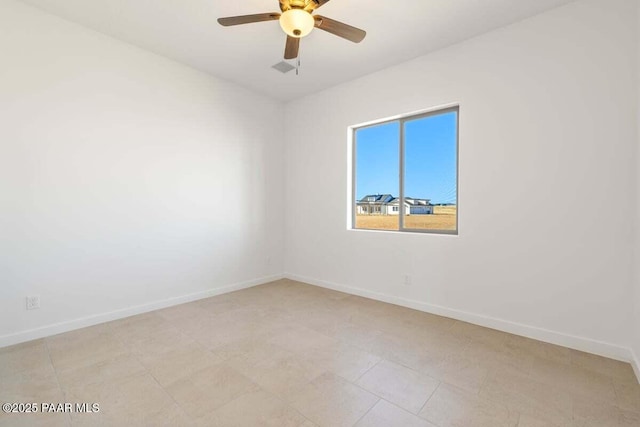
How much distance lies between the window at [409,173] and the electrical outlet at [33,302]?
3512mm

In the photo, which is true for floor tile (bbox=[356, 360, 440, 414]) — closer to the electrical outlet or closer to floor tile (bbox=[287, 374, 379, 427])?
floor tile (bbox=[287, 374, 379, 427])

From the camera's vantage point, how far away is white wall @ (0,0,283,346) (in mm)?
2518

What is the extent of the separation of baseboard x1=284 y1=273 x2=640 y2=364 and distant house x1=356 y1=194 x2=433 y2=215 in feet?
3.54

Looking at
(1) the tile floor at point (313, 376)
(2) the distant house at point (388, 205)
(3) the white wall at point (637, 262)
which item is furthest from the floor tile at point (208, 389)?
(3) the white wall at point (637, 262)

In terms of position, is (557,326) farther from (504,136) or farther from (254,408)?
(254,408)

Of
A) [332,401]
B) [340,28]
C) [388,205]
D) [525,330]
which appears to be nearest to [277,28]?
[340,28]

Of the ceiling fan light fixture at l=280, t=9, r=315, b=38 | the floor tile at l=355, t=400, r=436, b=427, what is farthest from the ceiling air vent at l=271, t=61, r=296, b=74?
the floor tile at l=355, t=400, r=436, b=427

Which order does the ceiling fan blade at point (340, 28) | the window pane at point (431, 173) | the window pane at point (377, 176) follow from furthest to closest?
1. the window pane at point (377, 176)
2. the window pane at point (431, 173)
3. the ceiling fan blade at point (340, 28)

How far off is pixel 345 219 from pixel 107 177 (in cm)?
284

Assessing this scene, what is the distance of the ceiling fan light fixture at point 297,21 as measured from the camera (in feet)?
6.59

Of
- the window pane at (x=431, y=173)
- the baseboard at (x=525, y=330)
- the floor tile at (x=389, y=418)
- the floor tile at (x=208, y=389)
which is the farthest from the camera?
the window pane at (x=431, y=173)

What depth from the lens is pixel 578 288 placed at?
2438 millimetres

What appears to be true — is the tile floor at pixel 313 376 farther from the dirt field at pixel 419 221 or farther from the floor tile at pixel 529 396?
the dirt field at pixel 419 221

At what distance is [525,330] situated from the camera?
2.66m
